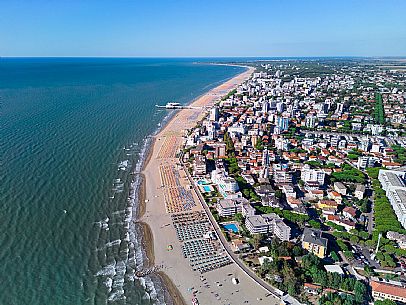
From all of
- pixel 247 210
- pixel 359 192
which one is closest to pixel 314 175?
pixel 359 192

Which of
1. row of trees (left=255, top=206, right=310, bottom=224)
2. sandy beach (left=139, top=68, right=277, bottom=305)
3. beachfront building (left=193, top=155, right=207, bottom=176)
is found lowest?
sandy beach (left=139, top=68, right=277, bottom=305)

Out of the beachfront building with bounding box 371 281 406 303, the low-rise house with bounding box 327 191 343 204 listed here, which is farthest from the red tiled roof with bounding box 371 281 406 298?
the low-rise house with bounding box 327 191 343 204

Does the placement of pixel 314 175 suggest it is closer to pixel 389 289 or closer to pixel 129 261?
pixel 389 289

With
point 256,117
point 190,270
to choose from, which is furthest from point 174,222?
point 256,117

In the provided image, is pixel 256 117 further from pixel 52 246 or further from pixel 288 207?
pixel 52 246

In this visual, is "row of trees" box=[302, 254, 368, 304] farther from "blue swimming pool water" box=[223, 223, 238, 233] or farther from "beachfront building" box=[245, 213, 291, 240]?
"blue swimming pool water" box=[223, 223, 238, 233]

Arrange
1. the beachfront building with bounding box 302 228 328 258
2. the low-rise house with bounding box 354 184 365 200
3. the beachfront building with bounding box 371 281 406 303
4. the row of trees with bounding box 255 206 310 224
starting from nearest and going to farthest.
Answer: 1. the beachfront building with bounding box 371 281 406 303
2. the beachfront building with bounding box 302 228 328 258
3. the row of trees with bounding box 255 206 310 224
4. the low-rise house with bounding box 354 184 365 200
